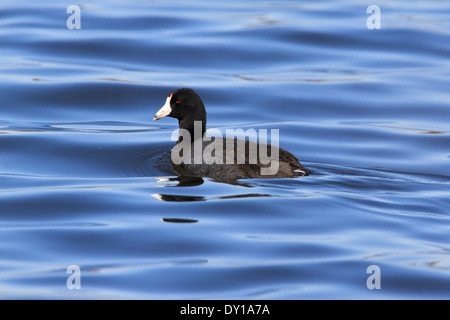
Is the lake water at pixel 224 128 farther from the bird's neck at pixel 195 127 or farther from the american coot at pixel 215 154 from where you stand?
the bird's neck at pixel 195 127

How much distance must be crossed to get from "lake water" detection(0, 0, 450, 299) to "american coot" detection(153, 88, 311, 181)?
0.14 m

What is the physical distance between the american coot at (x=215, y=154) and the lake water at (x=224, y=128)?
14 centimetres

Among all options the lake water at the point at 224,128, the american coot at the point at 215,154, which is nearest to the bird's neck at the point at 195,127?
the american coot at the point at 215,154

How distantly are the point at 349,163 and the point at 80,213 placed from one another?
138 inches

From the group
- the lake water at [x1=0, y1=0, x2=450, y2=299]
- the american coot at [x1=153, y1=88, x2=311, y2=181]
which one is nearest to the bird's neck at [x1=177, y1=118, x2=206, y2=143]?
the american coot at [x1=153, y1=88, x2=311, y2=181]

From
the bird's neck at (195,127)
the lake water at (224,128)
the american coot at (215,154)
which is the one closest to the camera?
the lake water at (224,128)

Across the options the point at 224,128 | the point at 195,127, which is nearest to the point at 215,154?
the point at 195,127

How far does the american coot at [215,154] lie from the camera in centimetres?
878

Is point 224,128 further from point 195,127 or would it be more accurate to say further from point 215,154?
point 215,154

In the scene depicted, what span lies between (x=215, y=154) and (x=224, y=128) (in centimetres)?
282

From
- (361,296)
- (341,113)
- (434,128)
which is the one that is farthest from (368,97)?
(361,296)

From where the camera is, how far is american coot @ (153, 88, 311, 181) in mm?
8781

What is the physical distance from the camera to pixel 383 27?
17891 millimetres

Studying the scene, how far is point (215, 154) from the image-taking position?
905 centimetres
